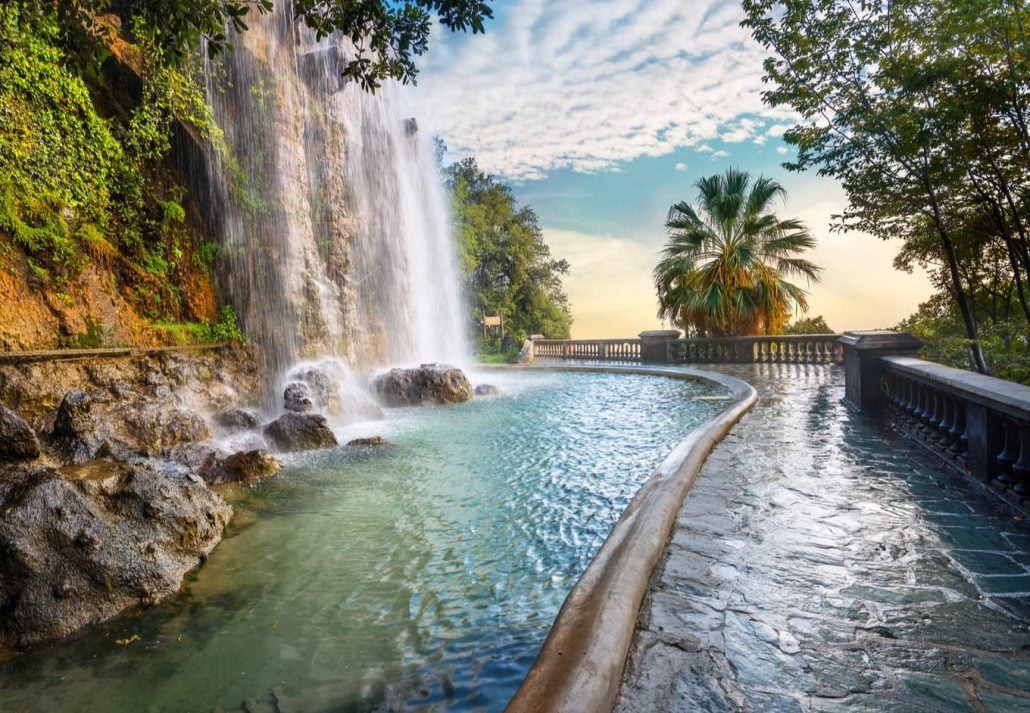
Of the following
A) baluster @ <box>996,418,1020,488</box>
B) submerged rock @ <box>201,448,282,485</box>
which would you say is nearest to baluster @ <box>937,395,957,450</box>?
baluster @ <box>996,418,1020,488</box>

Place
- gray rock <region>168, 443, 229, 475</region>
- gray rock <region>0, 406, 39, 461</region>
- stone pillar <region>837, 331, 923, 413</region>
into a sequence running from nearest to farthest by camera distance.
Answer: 1. gray rock <region>0, 406, 39, 461</region>
2. gray rock <region>168, 443, 229, 475</region>
3. stone pillar <region>837, 331, 923, 413</region>

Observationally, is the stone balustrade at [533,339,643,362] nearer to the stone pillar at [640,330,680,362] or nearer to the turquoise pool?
the stone pillar at [640,330,680,362]

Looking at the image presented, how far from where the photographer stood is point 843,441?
6297 mm

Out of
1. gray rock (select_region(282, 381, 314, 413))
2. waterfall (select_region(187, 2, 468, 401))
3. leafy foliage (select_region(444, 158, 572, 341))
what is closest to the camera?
gray rock (select_region(282, 381, 314, 413))

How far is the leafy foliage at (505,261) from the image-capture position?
31.6 meters

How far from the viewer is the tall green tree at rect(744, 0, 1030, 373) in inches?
248

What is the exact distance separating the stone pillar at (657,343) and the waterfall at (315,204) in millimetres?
8691

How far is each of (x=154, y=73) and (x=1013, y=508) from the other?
15670 mm

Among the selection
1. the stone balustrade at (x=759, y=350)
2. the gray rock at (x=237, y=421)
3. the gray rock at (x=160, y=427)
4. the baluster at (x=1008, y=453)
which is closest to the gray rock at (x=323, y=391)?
the gray rock at (x=237, y=421)

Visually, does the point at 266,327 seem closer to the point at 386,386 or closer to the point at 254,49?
the point at 386,386

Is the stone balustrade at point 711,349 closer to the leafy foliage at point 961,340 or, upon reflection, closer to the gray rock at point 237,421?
the leafy foliage at point 961,340

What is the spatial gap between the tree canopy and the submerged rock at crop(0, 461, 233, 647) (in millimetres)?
3696

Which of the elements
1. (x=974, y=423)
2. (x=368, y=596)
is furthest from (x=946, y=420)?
(x=368, y=596)

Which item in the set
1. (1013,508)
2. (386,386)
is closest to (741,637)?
(1013,508)
